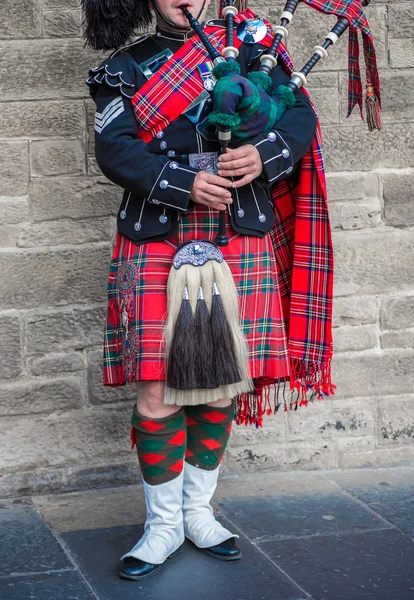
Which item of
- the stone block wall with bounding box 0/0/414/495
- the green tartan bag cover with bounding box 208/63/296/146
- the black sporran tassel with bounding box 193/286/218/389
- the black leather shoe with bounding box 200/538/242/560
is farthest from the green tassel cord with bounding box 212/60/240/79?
the black leather shoe with bounding box 200/538/242/560

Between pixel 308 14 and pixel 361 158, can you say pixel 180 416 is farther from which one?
pixel 308 14

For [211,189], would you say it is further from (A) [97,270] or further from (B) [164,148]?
(A) [97,270]

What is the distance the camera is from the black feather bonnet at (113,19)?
2.83m

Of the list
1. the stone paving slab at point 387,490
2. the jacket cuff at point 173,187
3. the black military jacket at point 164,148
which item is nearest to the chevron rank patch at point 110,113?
the black military jacket at point 164,148

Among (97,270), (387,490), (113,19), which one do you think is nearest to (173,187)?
(113,19)

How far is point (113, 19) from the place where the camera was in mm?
2867

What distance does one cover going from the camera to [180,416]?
2908 mm

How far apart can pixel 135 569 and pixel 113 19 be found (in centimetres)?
161

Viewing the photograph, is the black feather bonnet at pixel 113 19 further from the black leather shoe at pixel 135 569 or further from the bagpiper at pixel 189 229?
the black leather shoe at pixel 135 569

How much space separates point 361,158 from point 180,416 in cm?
138

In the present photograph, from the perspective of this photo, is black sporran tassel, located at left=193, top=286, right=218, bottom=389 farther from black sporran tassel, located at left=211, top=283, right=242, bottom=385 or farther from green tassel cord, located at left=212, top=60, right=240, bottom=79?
green tassel cord, located at left=212, top=60, right=240, bottom=79

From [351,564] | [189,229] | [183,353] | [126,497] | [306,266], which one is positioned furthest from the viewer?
[126,497]

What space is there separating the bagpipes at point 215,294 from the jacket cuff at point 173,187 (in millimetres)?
121

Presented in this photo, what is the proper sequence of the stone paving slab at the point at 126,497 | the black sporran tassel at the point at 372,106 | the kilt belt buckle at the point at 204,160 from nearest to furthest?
the kilt belt buckle at the point at 204,160 → the black sporran tassel at the point at 372,106 → the stone paving slab at the point at 126,497
